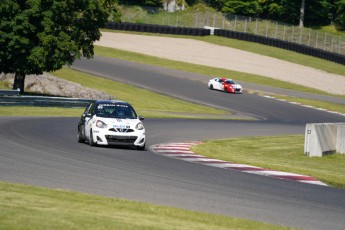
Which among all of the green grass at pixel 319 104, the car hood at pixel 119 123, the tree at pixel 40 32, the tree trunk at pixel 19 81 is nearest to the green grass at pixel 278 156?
the car hood at pixel 119 123

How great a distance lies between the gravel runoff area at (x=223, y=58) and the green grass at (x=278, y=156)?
1481 inches

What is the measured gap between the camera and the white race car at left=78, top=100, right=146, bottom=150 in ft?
78.2

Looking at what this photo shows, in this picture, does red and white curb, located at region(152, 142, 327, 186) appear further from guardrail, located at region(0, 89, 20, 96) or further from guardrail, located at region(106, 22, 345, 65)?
guardrail, located at region(106, 22, 345, 65)

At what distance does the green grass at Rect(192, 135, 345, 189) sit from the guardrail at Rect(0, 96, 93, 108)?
12.1 meters

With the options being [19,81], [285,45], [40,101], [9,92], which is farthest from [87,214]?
[285,45]

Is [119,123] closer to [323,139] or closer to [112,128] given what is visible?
[112,128]

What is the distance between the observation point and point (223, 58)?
79.1 metres

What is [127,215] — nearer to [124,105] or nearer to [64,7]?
[124,105]

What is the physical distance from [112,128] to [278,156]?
21.6 ft

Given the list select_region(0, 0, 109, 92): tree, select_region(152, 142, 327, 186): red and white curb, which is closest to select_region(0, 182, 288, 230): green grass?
select_region(152, 142, 327, 186): red and white curb

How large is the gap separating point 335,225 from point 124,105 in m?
13.9

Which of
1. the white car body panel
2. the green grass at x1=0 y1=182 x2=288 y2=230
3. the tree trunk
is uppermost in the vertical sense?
the green grass at x1=0 y1=182 x2=288 y2=230

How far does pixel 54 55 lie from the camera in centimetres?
4584

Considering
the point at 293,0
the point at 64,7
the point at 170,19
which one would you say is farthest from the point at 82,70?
the point at 293,0
